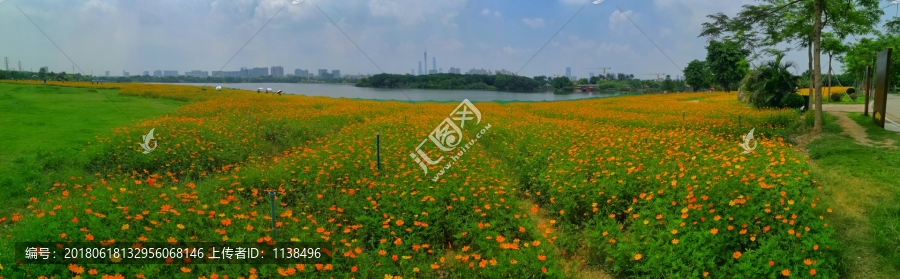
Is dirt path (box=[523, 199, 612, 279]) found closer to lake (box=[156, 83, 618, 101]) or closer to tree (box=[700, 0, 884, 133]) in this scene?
tree (box=[700, 0, 884, 133])

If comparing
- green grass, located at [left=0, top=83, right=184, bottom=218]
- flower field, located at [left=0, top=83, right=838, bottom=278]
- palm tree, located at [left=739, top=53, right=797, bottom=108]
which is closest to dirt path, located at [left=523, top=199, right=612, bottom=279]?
flower field, located at [left=0, top=83, right=838, bottom=278]

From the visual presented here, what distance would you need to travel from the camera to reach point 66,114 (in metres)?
13.5

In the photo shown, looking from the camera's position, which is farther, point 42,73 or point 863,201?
point 42,73

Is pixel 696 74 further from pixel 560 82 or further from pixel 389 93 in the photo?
pixel 389 93

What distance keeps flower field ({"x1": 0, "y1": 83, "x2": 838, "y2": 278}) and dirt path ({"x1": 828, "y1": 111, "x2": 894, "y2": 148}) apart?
4.05 metres

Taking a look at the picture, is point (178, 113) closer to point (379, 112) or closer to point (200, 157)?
point (379, 112)

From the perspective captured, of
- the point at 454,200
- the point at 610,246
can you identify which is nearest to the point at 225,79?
the point at 454,200

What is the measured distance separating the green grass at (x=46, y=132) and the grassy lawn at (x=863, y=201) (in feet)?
31.6

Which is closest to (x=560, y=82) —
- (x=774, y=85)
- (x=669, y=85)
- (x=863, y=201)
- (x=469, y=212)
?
(x=669, y=85)

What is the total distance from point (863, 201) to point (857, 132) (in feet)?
23.0

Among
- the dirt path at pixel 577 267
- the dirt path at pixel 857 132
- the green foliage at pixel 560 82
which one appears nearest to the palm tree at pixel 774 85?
the dirt path at pixel 857 132

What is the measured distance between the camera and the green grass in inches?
269

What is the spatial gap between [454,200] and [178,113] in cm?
1226

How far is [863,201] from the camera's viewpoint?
5.58 meters
